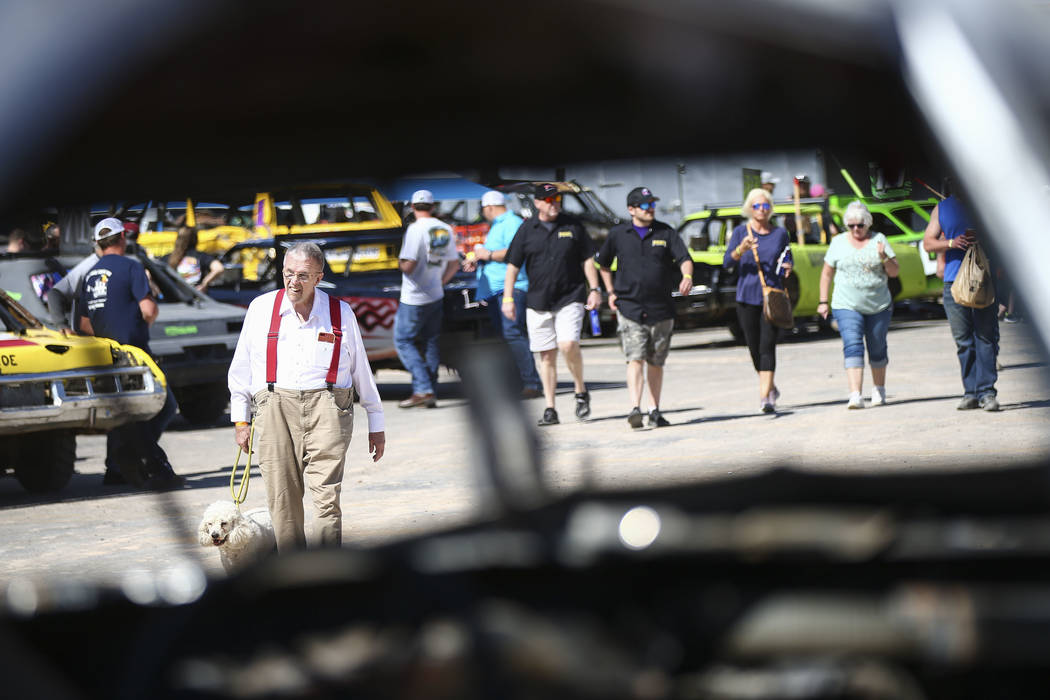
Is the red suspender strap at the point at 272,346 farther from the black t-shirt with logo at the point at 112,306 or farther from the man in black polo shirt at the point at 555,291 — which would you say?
the man in black polo shirt at the point at 555,291

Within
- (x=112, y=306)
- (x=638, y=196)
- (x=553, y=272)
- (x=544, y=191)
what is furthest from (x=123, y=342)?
(x=553, y=272)

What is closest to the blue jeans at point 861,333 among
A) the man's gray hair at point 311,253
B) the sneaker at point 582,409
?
the sneaker at point 582,409

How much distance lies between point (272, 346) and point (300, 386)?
0.66ft

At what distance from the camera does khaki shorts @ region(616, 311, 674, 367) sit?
9.48 metres

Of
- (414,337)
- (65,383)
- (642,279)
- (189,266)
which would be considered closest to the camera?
(65,383)

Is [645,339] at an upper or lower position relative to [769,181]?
lower

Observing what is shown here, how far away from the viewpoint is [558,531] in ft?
4.18

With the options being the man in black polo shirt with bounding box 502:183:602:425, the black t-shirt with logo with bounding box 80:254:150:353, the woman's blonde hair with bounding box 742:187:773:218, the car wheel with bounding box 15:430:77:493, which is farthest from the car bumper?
the man in black polo shirt with bounding box 502:183:602:425

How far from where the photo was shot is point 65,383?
5.48 ft

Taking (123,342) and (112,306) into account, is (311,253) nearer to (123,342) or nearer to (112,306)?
(123,342)

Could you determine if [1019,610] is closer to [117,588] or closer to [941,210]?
[941,210]

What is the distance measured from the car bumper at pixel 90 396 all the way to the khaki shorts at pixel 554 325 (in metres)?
7.72

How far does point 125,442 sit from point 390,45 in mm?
1041

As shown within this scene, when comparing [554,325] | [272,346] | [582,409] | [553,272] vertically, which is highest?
[553,272]
